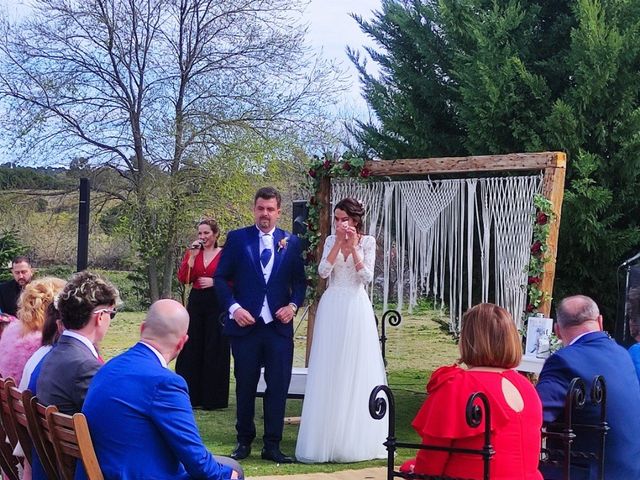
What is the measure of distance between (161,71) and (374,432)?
11090mm

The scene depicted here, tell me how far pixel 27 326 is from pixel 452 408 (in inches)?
105

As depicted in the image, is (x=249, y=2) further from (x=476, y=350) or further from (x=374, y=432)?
(x=476, y=350)

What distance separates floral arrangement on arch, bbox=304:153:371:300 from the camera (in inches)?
307

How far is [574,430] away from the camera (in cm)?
426

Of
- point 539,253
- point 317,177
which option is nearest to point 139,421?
point 539,253

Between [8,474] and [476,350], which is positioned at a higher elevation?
[476,350]

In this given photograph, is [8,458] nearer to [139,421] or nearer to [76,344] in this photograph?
[76,344]

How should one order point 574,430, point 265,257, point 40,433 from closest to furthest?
point 40,433 < point 574,430 < point 265,257

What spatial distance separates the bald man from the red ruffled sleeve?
2.92 feet

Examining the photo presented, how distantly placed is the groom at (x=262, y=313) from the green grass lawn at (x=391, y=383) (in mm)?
308

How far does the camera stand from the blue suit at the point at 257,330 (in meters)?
6.68

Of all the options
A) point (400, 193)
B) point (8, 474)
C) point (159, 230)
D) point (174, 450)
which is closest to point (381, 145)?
point (400, 193)

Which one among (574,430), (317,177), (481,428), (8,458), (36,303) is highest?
(317,177)

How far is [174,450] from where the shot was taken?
347 cm
